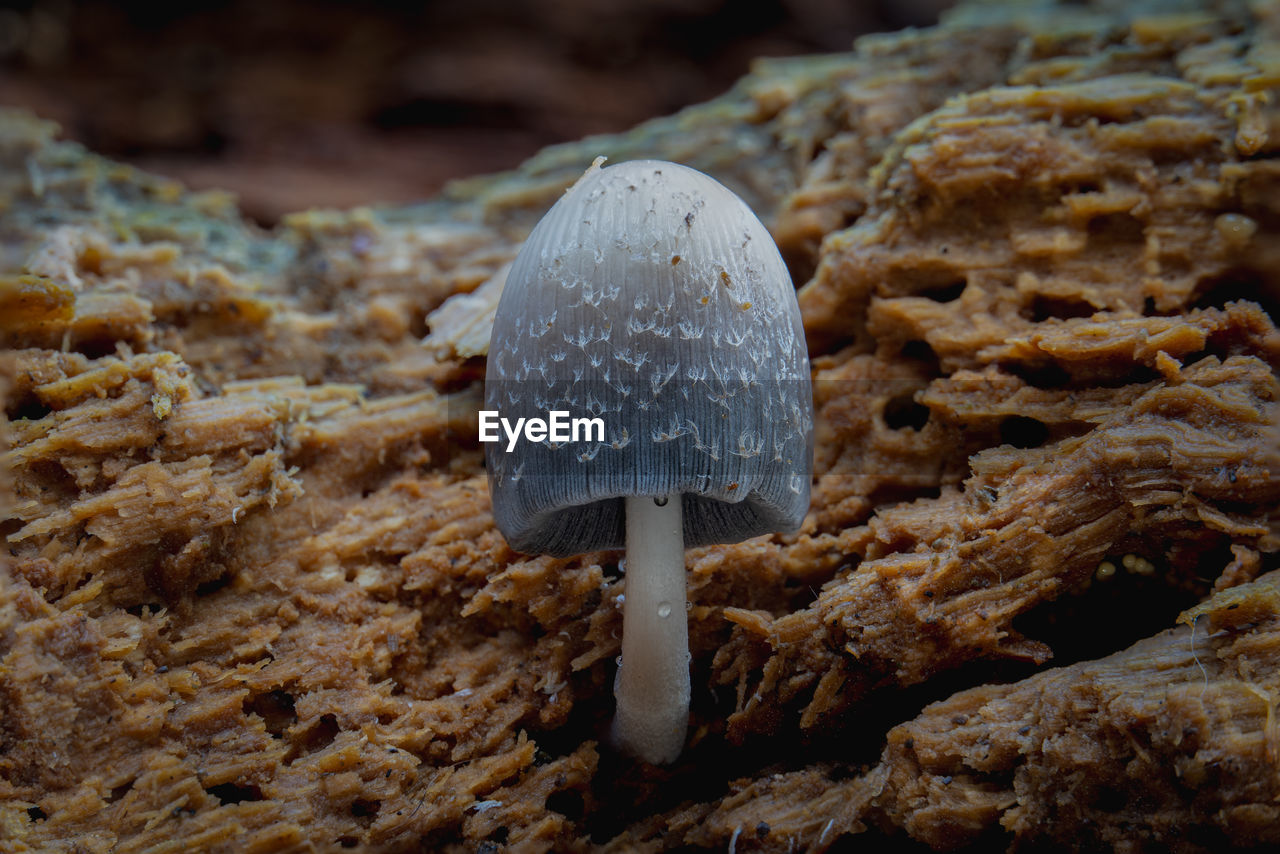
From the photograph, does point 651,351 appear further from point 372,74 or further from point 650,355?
point 372,74

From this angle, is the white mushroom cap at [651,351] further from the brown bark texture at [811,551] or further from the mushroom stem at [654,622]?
the brown bark texture at [811,551]

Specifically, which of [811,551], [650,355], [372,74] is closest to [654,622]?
[811,551]

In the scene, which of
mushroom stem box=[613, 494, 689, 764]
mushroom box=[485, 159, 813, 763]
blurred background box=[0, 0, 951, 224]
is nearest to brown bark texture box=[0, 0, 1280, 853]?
mushroom stem box=[613, 494, 689, 764]

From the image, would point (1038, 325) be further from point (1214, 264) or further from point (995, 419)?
point (1214, 264)

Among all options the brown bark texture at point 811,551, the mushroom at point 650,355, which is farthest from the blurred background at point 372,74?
the mushroom at point 650,355

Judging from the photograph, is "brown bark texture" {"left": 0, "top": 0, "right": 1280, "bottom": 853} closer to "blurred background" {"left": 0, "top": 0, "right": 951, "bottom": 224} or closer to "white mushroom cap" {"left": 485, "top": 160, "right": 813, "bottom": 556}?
"white mushroom cap" {"left": 485, "top": 160, "right": 813, "bottom": 556}
